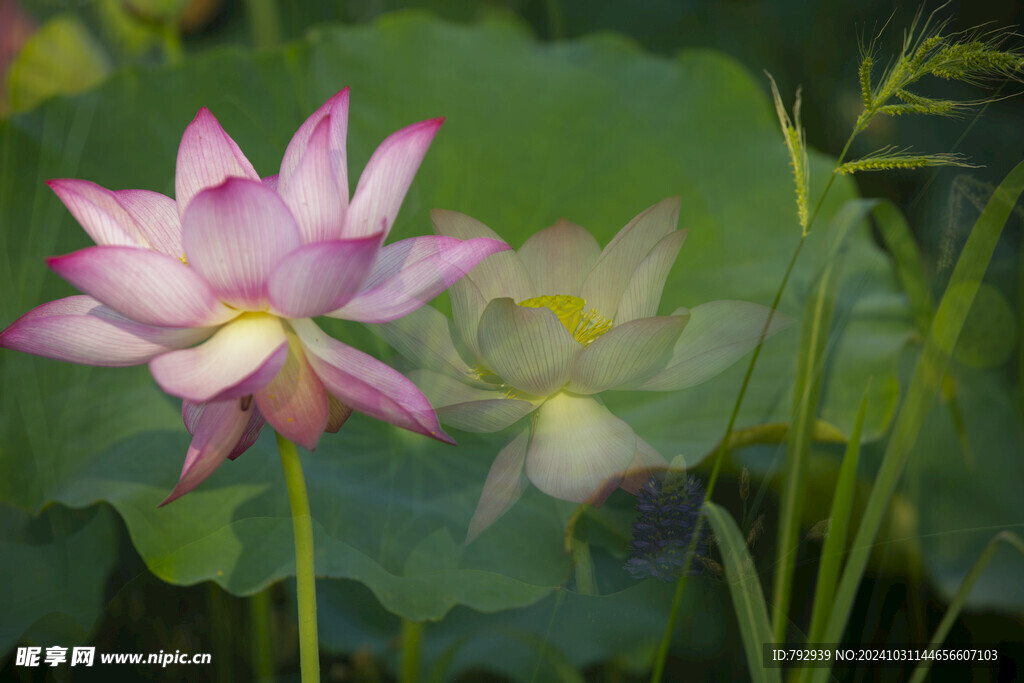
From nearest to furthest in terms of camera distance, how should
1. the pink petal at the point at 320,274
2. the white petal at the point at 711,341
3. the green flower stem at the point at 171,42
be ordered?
the pink petal at the point at 320,274, the white petal at the point at 711,341, the green flower stem at the point at 171,42

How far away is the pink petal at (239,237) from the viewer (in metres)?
0.29

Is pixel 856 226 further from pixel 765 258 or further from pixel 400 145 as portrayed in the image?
pixel 400 145

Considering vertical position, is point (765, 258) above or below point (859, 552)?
above

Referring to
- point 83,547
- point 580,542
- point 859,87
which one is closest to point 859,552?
point 580,542

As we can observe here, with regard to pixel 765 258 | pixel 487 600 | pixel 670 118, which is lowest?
pixel 487 600

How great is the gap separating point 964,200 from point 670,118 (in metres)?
0.21

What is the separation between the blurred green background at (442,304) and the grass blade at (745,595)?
0.4 inches

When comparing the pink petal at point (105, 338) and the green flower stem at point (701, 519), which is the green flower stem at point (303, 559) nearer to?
the pink petal at point (105, 338)

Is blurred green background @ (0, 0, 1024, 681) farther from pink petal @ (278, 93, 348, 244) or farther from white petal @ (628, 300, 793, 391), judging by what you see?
pink petal @ (278, 93, 348, 244)

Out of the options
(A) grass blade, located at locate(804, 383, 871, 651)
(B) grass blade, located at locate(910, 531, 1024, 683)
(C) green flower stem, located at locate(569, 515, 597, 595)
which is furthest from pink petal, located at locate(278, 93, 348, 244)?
(B) grass blade, located at locate(910, 531, 1024, 683)

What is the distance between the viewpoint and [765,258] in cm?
47

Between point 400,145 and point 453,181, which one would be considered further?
point 453,181

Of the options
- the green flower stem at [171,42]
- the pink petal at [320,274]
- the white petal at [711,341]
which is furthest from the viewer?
the green flower stem at [171,42]

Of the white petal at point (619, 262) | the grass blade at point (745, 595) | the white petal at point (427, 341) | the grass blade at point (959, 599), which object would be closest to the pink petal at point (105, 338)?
the white petal at point (427, 341)
